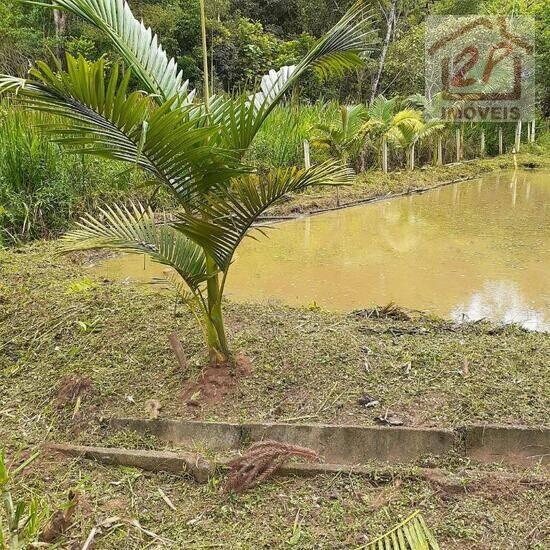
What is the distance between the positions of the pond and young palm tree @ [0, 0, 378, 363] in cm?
129

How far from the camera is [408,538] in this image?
130cm

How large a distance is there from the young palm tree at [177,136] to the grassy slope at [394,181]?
115 inches

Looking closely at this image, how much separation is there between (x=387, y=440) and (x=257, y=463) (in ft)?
1.45

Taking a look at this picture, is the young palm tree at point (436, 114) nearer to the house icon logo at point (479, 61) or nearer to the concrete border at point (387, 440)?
the house icon logo at point (479, 61)

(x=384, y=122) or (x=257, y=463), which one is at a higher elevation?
(x=384, y=122)

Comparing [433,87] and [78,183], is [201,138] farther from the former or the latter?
[433,87]

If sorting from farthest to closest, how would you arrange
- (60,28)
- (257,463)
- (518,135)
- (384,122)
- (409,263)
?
(518,135)
(60,28)
(384,122)
(409,263)
(257,463)

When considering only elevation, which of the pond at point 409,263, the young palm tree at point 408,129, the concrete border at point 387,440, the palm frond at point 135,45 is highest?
the palm frond at point 135,45

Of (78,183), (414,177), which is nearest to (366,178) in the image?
(414,177)

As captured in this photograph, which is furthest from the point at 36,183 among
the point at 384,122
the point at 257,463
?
the point at 384,122

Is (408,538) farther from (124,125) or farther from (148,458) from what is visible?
(124,125)

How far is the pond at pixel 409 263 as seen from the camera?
3521 mm

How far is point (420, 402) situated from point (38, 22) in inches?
483

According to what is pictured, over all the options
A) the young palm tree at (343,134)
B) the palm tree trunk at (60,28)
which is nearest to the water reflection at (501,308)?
the young palm tree at (343,134)
